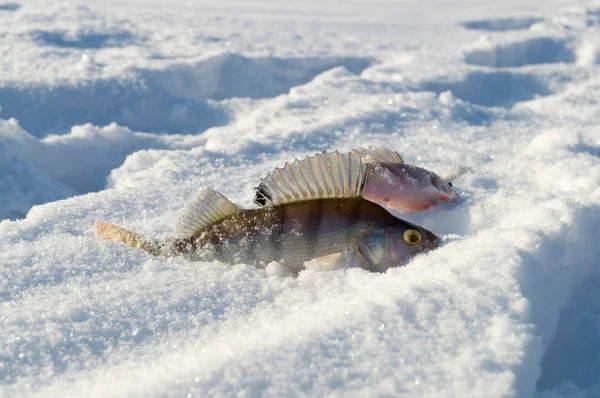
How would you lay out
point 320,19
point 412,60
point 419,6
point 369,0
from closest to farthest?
point 412,60
point 320,19
point 419,6
point 369,0

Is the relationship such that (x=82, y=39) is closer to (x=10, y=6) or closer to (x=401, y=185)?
(x=10, y=6)

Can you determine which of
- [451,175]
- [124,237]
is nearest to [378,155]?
[451,175]

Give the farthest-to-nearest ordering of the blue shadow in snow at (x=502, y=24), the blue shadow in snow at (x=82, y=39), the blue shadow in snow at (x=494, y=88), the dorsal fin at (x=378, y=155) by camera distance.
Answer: the blue shadow in snow at (x=502, y=24) < the blue shadow in snow at (x=82, y=39) < the blue shadow in snow at (x=494, y=88) < the dorsal fin at (x=378, y=155)

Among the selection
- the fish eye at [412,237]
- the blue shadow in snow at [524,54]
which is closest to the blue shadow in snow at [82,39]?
the blue shadow in snow at [524,54]

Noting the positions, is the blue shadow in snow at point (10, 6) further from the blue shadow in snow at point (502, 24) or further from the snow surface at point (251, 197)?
the blue shadow in snow at point (502, 24)

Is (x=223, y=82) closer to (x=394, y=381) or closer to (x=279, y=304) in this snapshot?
(x=279, y=304)

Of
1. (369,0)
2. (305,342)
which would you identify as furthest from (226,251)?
(369,0)
